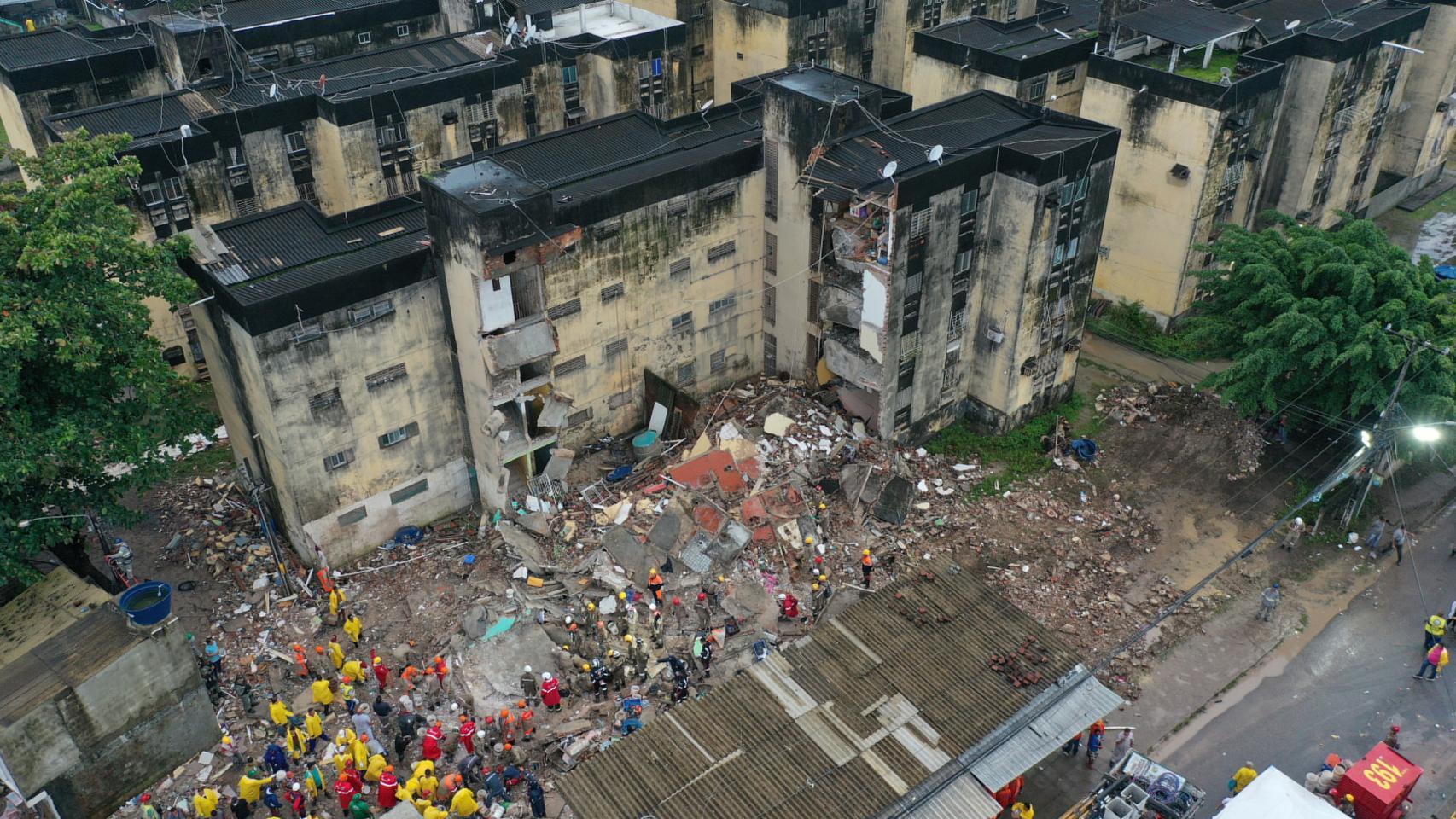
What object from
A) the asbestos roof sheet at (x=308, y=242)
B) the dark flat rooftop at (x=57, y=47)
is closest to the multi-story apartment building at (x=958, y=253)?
the asbestos roof sheet at (x=308, y=242)

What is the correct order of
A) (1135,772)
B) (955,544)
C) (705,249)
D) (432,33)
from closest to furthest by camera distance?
(1135,772), (955,544), (705,249), (432,33)

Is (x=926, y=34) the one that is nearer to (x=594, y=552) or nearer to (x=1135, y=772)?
(x=594, y=552)

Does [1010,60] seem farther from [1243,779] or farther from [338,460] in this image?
[338,460]

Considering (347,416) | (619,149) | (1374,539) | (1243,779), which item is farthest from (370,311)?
(1374,539)

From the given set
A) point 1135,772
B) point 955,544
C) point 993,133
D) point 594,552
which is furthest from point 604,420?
point 1135,772

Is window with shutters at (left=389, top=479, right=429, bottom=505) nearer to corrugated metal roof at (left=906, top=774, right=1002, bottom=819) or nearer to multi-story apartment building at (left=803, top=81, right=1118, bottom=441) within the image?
multi-story apartment building at (left=803, top=81, right=1118, bottom=441)

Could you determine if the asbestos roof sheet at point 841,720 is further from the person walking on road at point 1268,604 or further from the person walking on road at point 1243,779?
the person walking on road at point 1268,604
